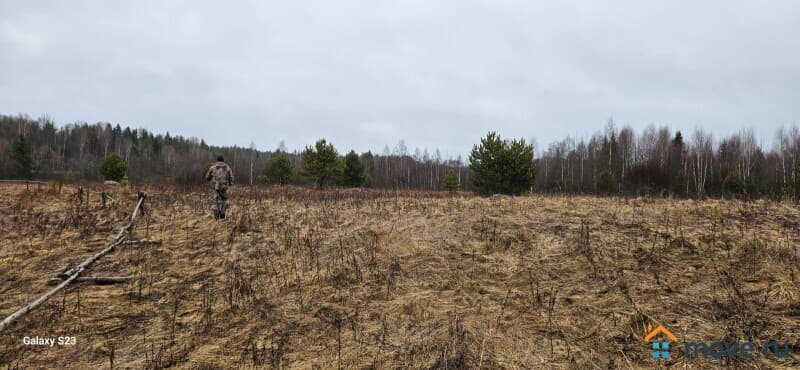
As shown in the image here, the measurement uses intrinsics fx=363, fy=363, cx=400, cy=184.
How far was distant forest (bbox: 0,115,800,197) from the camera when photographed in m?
27.2

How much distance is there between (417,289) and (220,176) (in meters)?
6.38

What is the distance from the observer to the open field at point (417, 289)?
4.03 m

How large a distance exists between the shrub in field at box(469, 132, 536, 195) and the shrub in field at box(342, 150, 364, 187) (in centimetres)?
1725

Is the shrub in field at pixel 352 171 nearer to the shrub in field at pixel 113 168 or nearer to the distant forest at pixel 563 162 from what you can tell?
the distant forest at pixel 563 162

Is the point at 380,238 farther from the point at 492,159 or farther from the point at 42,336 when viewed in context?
the point at 492,159

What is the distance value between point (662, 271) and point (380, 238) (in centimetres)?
483

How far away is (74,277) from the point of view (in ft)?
19.0

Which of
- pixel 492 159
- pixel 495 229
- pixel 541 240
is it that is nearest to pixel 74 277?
pixel 495 229

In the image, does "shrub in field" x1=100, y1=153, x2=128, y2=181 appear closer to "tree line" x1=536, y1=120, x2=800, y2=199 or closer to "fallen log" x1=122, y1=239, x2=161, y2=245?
"fallen log" x1=122, y1=239, x2=161, y2=245

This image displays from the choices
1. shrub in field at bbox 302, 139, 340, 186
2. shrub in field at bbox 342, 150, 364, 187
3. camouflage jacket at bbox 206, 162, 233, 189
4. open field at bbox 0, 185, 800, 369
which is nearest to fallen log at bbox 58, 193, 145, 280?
open field at bbox 0, 185, 800, 369

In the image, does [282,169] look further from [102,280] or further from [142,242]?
[102,280]

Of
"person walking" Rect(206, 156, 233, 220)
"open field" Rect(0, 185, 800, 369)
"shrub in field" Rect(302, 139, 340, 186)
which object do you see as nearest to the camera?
"open field" Rect(0, 185, 800, 369)

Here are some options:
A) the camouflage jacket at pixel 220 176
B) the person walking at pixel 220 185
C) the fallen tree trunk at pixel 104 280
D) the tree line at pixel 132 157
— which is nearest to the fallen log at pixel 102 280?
the fallen tree trunk at pixel 104 280

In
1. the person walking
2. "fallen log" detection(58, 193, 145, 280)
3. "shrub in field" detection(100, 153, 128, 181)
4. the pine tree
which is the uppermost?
the pine tree
